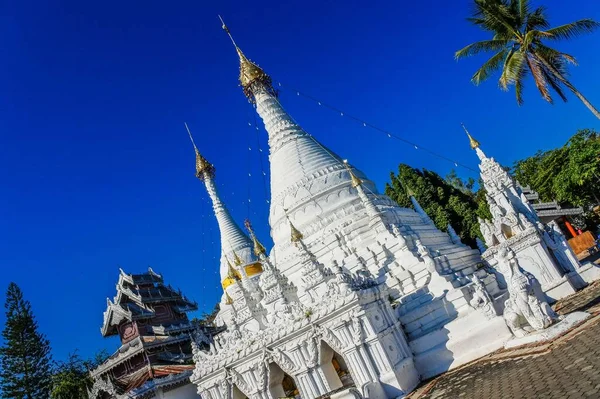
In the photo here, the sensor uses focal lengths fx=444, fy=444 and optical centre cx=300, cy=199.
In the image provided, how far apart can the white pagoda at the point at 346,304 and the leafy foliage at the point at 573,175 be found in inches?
614

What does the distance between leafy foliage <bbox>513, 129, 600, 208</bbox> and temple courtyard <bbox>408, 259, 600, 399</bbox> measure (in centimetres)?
2353

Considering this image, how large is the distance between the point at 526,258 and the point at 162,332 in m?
26.4

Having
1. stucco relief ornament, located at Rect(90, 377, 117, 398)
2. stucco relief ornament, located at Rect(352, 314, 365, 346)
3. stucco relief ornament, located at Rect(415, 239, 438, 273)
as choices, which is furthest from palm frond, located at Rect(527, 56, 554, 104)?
stucco relief ornament, located at Rect(90, 377, 117, 398)

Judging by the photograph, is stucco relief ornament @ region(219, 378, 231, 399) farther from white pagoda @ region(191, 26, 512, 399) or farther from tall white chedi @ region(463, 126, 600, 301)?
tall white chedi @ region(463, 126, 600, 301)

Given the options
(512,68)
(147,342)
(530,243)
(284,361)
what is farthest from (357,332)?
(147,342)

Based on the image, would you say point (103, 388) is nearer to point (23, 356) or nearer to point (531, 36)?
point (23, 356)

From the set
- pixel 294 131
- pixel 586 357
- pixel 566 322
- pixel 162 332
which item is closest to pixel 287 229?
pixel 294 131

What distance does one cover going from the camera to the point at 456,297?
58.2 ft

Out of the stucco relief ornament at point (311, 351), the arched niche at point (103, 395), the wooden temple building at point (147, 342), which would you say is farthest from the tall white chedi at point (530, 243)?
the arched niche at point (103, 395)

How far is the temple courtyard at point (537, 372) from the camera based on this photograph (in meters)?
9.10

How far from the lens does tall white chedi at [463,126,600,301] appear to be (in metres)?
21.1

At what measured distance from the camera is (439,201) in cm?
4619

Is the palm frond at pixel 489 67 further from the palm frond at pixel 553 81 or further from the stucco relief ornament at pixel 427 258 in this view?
the stucco relief ornament at pixel 427 258

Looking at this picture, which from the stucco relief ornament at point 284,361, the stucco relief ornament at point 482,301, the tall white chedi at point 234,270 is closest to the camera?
the stucco relief ornament at point 482,301
